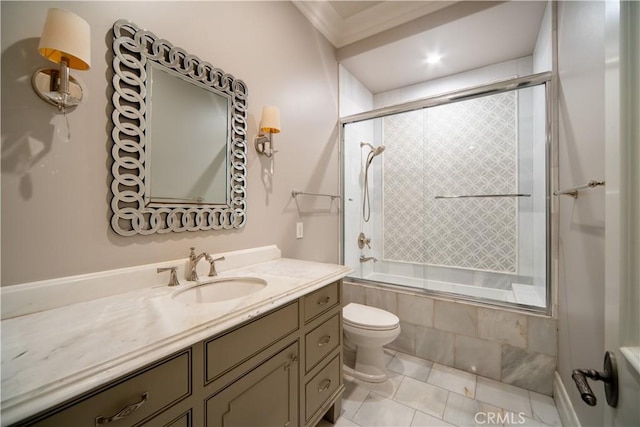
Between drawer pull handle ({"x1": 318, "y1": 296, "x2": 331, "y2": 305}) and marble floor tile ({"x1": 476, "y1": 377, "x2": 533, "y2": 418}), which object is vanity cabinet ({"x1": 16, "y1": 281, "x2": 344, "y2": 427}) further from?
marble floor tile ({"x1": 476, "y1": 377, "x2": 533, "y2": 418})

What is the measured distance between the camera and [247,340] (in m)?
0.91

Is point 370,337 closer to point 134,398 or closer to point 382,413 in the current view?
point 382,413

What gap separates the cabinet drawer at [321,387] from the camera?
1.22 metres

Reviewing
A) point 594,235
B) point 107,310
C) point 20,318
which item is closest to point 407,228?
point 594,235

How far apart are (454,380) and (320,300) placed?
52.2 inches

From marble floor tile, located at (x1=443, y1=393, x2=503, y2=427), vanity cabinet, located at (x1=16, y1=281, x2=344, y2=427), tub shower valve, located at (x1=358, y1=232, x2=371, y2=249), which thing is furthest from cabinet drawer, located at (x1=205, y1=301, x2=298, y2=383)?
tub shower valve, located at (x1=358, y1=232, x2=371, y2=249)

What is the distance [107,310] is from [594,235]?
6.26 feet

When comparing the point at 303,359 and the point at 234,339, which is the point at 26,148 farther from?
the point at 303,359

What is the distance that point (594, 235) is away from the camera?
110cm

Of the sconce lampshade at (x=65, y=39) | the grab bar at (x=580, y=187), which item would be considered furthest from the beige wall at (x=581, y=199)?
the sconce lampshade at (x=65, y=39)

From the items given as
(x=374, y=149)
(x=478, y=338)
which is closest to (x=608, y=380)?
(x=478, y=338)

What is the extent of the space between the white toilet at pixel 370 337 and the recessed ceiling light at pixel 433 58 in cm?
237

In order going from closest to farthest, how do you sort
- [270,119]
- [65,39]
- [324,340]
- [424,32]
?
[65,39] < [324,340] < [270,119] < [424,32]

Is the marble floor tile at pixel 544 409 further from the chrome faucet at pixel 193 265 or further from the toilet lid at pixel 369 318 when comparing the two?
the chrome faucet at pixel 193 265
